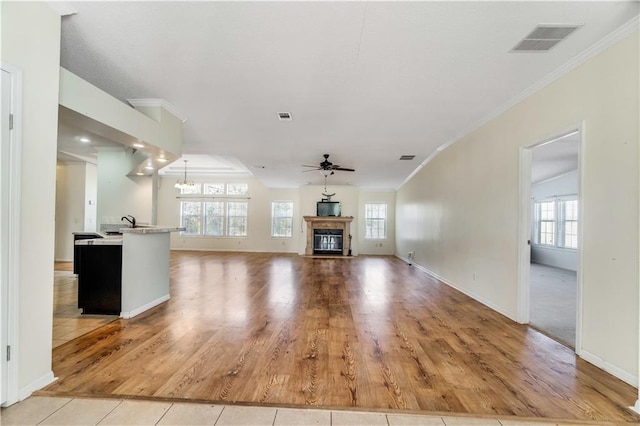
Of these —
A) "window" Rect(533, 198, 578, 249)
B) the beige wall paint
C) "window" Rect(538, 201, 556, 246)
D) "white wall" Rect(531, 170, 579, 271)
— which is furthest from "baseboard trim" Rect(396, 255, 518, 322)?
the beige wall paint

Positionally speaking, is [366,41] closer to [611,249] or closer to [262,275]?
[611,249]

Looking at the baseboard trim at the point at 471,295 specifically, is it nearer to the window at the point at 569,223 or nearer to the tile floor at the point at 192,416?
the tile floor at the point at 192,416

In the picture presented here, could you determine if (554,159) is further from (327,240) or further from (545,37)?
(327,240)

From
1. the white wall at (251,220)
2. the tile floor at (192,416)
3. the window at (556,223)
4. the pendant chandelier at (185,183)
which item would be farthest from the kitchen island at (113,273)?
the window at (556,223)

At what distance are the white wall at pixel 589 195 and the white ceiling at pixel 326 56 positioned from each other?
0.90ft

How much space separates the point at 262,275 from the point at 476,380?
15.0ft

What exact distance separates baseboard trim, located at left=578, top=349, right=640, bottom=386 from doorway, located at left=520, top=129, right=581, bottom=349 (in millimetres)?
493

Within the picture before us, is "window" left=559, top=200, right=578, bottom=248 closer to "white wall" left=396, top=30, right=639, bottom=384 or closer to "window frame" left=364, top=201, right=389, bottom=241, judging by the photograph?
"window frame" left=364, top=201, right=389, bottom=241

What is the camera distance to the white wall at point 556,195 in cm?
764

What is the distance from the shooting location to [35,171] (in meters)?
1.86

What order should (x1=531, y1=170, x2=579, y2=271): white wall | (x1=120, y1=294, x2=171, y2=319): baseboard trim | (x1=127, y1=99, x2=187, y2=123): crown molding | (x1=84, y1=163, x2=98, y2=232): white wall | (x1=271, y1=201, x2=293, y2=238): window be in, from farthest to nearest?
(x1=271, y1=201, x2=293, y2=238): window → (x1=531, y1=170, x2=579, y2=271): white wall → (x1=84, y1=163, x2=98, y2=232): white wall → (x1=127, y1=99, x2=187, y2=123): crown molding → (x1=120, y1=294, x2=171, y2=319): baseboard trim

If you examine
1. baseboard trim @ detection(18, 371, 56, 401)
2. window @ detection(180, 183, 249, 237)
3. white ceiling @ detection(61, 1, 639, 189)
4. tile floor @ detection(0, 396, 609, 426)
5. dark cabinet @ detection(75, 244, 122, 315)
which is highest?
white ceiling @ detection(61, 1, 639, 189)

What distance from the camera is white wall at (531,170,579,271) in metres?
7.64

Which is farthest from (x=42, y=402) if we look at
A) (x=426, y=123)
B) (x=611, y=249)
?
(x=426, y=123)
